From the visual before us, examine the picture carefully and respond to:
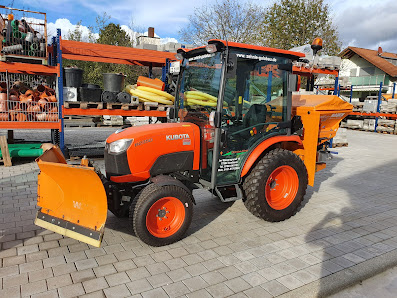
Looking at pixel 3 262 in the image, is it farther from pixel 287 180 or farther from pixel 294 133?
pixel 294 133

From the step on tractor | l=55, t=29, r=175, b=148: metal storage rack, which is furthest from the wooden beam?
the step on tractor

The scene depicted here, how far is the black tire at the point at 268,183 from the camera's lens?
14.4 ft

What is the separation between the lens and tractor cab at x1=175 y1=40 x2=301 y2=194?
13.1ft

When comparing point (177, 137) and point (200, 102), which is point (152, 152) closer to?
point (177, 137)

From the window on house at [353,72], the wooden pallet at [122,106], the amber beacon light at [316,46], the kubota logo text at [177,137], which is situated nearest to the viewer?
the kubota logo text at [177,137]

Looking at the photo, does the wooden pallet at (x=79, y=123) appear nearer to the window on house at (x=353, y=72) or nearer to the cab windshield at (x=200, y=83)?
the cab windshield at (x=200, y=83)

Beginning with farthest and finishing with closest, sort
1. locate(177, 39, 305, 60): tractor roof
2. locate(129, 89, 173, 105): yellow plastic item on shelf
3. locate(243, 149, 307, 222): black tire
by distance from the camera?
locate(129, 89, 173, 105): yellow plastic item on shelf
locate(243, 149, 307, 222): black tire
locate(177, 39, 305, 60): tractor roof

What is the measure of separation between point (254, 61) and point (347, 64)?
37725mm

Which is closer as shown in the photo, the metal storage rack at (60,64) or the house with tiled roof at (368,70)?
the metal storage rack at (60,64)

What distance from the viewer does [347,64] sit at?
37031 millimetres

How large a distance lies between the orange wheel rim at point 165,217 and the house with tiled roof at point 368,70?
2907 centimetres

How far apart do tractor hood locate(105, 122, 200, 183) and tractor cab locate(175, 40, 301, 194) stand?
0.23 m

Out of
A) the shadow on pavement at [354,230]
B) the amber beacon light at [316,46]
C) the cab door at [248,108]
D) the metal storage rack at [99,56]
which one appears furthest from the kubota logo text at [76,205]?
the metal storage rack at [99,56]

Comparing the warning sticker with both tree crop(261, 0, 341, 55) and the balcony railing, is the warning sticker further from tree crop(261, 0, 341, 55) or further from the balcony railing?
the balcony railing
